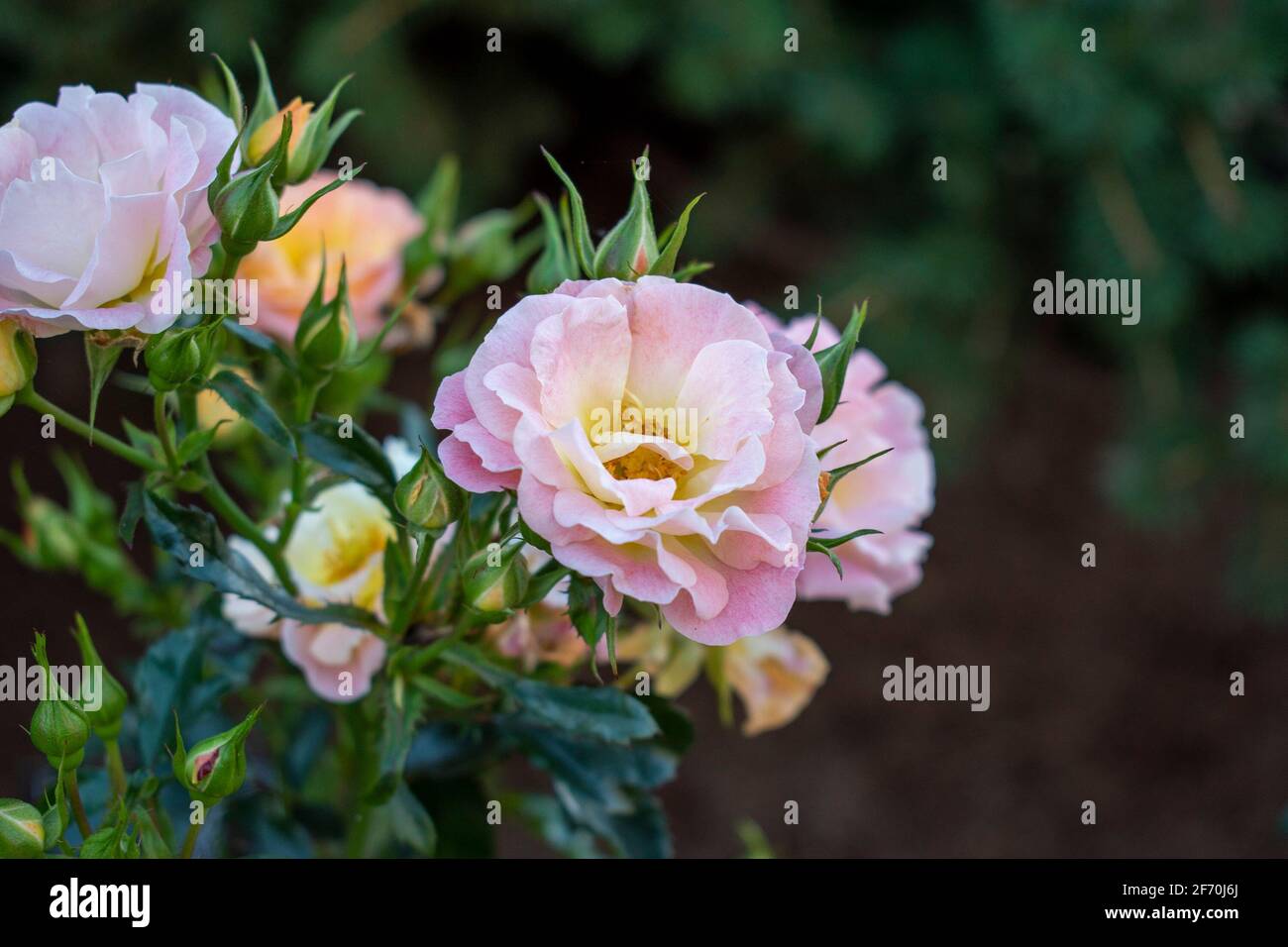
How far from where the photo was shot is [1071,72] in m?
1.41

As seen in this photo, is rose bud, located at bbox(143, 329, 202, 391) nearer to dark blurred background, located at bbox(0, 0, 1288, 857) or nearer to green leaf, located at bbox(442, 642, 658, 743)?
green leaf, located at bbox(442, 642, 658, 743)

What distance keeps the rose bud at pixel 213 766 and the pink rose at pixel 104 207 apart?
0.14m

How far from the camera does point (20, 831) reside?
40 cm

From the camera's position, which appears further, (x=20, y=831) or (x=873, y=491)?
(x=873, y=491)

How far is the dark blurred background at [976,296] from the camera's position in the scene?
1514 millimetres

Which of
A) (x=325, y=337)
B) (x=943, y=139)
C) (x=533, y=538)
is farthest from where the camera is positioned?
(x=943, y=139)

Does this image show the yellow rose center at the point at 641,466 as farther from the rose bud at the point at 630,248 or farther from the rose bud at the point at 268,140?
the rose bud at the point at 268,140

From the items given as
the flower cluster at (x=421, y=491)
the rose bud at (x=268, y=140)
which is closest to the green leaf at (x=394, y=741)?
the flower cluster at (x=421, y=491)

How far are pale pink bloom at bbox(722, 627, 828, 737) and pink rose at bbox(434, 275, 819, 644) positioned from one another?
7.0 inches

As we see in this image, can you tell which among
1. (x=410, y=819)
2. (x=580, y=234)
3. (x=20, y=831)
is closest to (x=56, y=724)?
(x=20, y=831)

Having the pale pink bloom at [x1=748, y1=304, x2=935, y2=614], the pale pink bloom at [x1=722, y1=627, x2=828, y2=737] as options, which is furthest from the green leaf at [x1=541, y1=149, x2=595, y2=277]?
the pale pink bloom at [x1=722, y1=627, x2=828, y2=737]

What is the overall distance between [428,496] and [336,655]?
118mm

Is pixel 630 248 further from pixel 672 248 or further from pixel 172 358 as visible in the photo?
pixel 172 358

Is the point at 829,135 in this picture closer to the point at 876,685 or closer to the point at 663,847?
the point at 876,685
